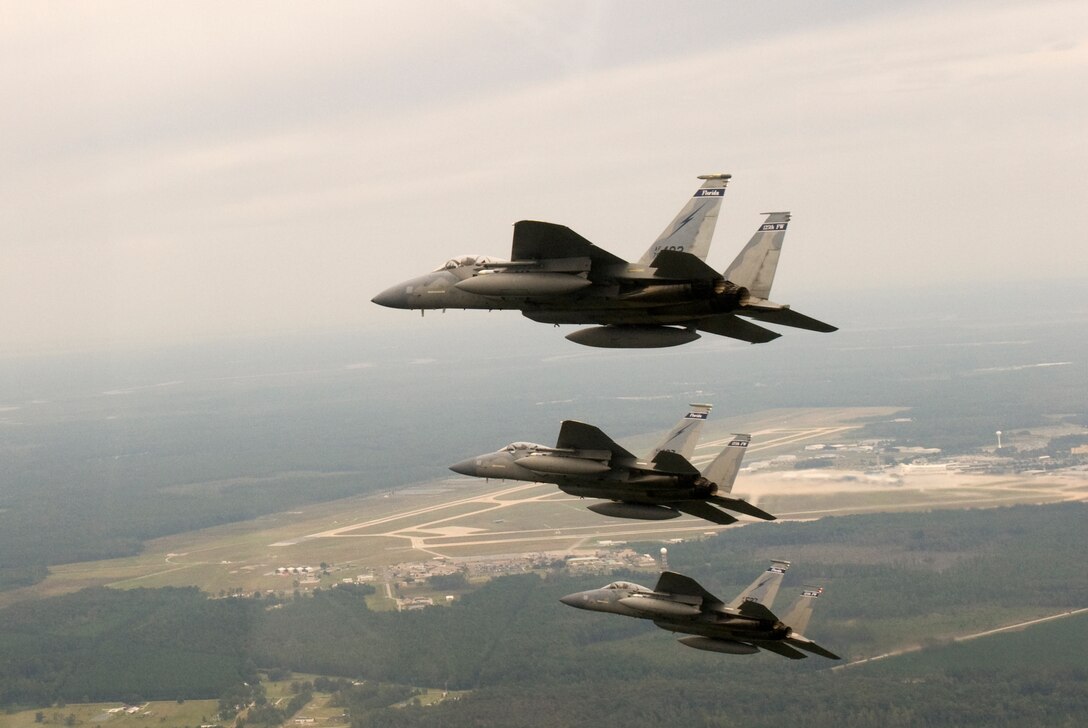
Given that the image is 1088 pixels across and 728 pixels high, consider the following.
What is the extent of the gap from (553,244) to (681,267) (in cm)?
422

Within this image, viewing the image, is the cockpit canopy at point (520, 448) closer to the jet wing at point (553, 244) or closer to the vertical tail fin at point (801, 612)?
the jet wing at point (553, 244)

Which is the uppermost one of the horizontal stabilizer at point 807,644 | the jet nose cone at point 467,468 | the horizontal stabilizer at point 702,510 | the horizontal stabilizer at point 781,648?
the jet nose cone at point 467,468

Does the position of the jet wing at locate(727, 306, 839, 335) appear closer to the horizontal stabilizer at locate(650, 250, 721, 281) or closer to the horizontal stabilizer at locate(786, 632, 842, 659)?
the horizontal stabilizer at locate(650, 250, 721, 281)

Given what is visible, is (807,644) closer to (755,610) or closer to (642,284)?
(755,610)

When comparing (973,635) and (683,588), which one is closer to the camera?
(683,588)

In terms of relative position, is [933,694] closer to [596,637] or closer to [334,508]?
[596,637]

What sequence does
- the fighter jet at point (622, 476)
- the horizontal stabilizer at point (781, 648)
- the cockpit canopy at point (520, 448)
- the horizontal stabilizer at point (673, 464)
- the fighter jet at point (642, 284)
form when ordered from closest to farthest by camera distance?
the fighter jet at point (642, 284) < the horizontal stabilizer at point (673, 464) < the fighter jet at point (622, 476) < the cockpit canopy at point (520, 448) < the horizontal stabilizer at point (781, 648)

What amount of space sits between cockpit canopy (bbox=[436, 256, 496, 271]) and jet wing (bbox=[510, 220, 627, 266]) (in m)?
2.97

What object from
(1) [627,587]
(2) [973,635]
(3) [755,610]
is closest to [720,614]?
(3) [755,610]

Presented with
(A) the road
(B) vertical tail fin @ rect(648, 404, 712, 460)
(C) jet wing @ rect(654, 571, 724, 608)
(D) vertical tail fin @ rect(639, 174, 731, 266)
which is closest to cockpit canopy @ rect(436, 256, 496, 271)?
(D) vertical tail fin @ rect(639, 174, 731, 266)

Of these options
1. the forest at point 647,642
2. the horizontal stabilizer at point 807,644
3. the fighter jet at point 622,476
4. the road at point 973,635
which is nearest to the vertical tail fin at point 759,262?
the fighter jet at point 622,476

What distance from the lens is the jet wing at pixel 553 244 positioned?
32.2m

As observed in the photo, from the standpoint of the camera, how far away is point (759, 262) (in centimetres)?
3472

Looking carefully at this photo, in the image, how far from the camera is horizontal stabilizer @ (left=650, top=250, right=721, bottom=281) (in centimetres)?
3086
